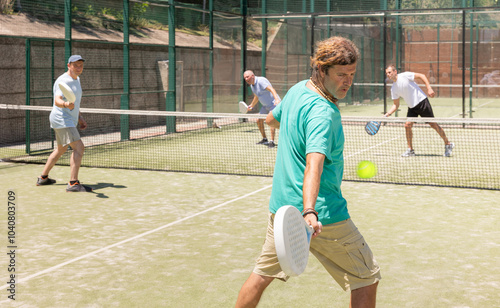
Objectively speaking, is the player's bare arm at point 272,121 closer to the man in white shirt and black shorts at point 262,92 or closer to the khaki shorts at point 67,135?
the khaki shorts at point 67,135

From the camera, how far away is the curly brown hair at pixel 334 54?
118 inches

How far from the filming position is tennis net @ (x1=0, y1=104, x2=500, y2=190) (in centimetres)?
942

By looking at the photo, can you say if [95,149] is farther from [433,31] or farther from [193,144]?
[433,31]

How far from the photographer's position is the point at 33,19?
44.3 ft

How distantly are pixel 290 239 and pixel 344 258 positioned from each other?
0.62 meters

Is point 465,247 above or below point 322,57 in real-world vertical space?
below

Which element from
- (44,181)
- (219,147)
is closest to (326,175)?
(44,181)

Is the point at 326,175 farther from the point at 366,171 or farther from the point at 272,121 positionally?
the point at 366,171

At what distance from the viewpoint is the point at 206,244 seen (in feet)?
18.4

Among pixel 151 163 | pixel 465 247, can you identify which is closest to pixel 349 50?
pixel 465 247

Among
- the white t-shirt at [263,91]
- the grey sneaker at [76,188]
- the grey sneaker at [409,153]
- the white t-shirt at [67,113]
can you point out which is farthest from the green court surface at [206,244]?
the white t-shirt at [263,91]

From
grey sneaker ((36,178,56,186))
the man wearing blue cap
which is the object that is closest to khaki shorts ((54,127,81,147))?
the man wearing blue cap

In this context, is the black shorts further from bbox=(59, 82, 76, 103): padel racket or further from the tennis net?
bbox=(59, 82, 76, 103): padel racket

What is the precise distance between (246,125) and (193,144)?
454cm
